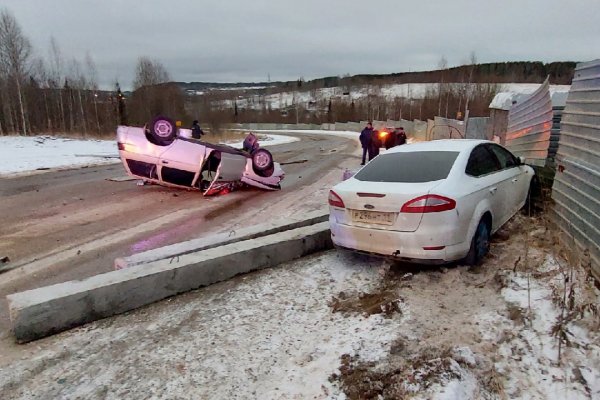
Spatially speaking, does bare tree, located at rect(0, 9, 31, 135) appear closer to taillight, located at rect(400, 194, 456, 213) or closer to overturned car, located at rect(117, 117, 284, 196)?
overturned car, located at rect(117, 117, 284, 196)

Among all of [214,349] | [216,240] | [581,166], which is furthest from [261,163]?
[214,349]

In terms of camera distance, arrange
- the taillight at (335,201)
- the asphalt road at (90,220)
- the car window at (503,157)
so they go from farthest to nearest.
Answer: the car window at (503,157) → the asphalt road at (90,220) → the taillight at (335,201)

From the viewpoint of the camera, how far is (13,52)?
39469 mm

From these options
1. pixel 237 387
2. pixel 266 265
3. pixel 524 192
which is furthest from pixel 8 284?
pixel 524 192

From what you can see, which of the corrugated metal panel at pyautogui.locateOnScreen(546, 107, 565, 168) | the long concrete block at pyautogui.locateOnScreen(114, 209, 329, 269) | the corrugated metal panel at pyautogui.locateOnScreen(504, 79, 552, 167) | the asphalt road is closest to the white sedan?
the long concrete block at pyautogui.locateOnScreen(114, 209, 329, 269)

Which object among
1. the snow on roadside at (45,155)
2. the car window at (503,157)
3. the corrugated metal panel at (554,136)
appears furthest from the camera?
the snow on roadside at (45,155)

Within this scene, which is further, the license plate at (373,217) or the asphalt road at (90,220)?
the asphalt road at (90,220)

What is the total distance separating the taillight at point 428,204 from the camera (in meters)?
4.41

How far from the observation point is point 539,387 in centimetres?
290

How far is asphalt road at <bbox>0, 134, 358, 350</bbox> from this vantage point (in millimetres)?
5543

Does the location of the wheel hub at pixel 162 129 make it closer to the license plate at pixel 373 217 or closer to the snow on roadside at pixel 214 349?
the snow on roadside at pixel 214 349

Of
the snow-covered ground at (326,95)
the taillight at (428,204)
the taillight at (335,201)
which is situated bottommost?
the taillight at (335,201)

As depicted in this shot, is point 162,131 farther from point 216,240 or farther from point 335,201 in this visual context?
point 335,201

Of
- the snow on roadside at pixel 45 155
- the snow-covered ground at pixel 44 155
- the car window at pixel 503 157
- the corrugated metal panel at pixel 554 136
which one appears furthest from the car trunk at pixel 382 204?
the snow on roadside at pixel 45 155
